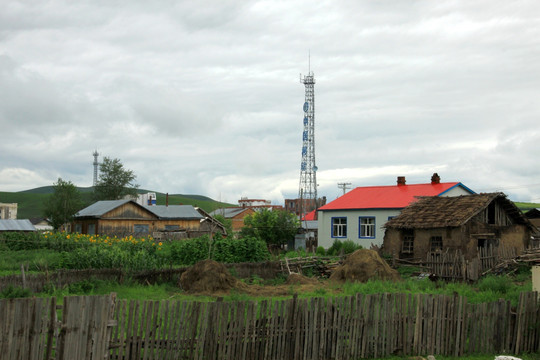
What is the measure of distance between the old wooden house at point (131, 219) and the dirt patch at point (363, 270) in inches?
843

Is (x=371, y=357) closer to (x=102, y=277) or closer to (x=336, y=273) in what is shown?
(x=102, y=277)

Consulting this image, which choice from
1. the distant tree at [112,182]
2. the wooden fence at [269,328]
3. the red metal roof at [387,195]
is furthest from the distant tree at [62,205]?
the wooden fence at [269,328]

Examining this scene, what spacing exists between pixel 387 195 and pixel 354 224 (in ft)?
11.4

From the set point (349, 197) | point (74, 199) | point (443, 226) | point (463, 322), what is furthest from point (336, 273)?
point (74, 199)

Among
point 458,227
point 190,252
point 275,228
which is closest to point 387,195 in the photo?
point 275,228

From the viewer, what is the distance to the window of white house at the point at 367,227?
39531 millimetres

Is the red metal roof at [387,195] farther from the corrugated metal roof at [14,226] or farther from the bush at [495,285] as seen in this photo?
the corrugated metal roof at [14,226]

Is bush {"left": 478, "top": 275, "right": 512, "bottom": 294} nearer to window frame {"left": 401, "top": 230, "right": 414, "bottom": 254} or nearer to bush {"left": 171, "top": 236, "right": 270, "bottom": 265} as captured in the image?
window frame {"left": 401, "top": 230, "right": 414, "bottom": 254}

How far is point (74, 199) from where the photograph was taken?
67.4 m

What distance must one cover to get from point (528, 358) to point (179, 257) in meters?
18.5

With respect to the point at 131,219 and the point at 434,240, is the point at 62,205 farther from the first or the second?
the point at 434,240

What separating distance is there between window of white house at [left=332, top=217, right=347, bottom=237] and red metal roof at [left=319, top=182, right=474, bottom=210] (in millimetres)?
946

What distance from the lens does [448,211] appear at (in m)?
30.0

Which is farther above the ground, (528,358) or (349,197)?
(349,197)
